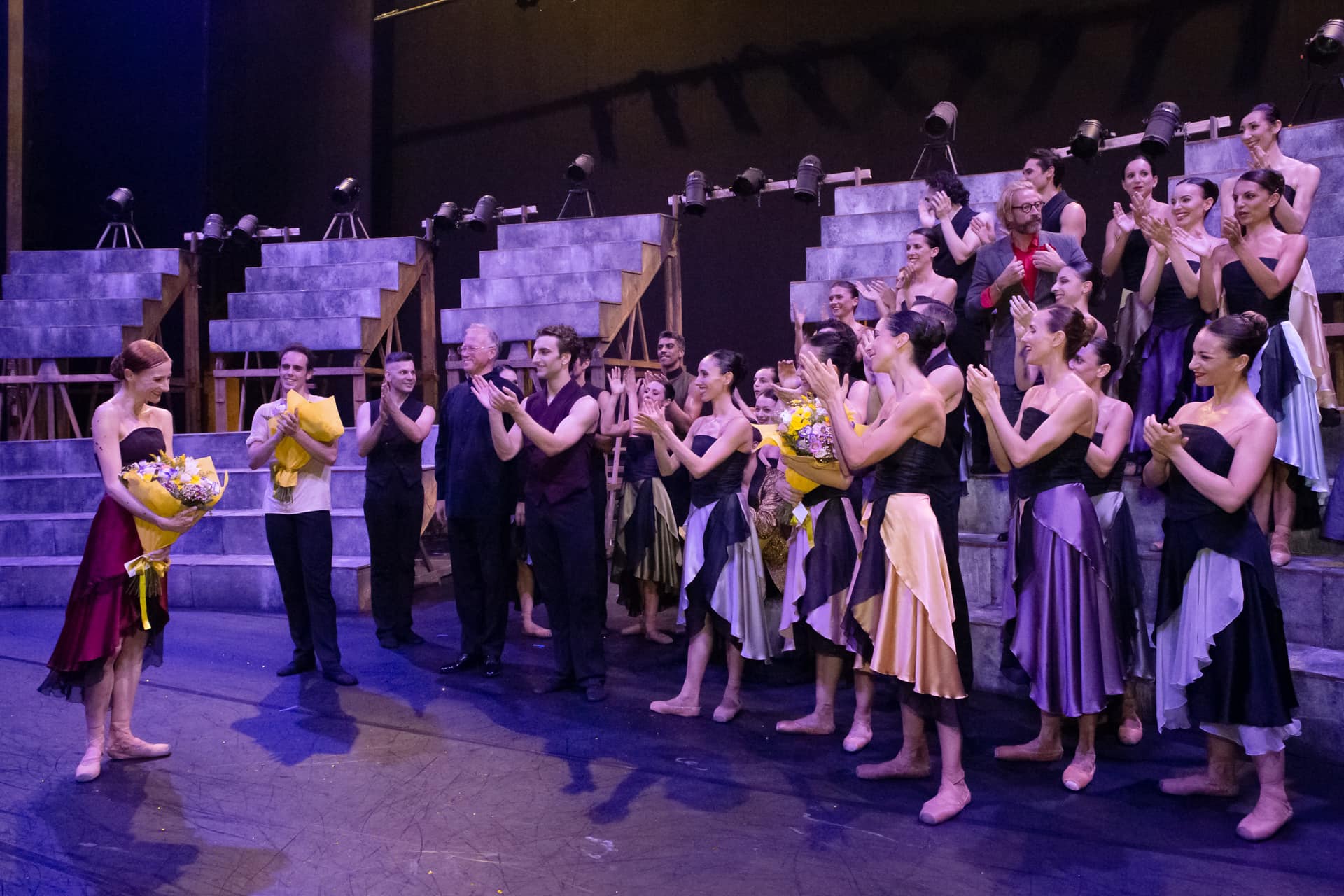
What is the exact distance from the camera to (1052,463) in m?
3.45

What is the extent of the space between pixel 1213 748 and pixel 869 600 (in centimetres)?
108

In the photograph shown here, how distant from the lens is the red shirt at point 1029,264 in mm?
4516

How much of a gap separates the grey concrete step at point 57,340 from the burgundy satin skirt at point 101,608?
4956mm

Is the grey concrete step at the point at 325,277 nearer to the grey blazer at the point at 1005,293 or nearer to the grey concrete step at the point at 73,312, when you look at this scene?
the grey concrete step at the point at 73,312

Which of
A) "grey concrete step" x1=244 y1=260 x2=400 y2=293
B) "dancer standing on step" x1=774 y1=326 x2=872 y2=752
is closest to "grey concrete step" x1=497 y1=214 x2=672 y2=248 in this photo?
"grey concrete step" x1=244 y1=260 x2=400 y2=293

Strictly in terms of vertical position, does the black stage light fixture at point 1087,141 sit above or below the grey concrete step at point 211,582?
above

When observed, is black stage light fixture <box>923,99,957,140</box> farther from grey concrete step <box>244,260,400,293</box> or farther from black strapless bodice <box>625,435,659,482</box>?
grey concrete step <box>244,260,400,293</box>

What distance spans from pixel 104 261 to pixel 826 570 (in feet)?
23.8

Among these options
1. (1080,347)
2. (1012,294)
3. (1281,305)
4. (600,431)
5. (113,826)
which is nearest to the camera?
(113,826)

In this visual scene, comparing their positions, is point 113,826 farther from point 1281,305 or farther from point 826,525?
point 1281,305

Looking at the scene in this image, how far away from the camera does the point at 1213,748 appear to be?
327 centimetres

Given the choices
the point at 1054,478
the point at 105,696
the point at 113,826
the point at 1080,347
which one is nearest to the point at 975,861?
the point at 1054,478

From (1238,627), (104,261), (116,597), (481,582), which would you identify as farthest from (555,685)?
(104,261)

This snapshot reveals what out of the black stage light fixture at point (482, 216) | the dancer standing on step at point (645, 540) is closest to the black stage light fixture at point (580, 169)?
the black stage light fixture at point (482, 216)
